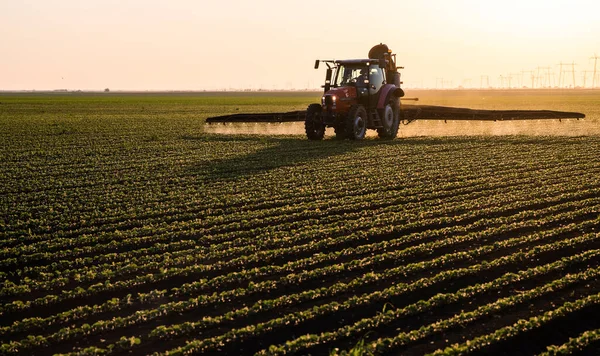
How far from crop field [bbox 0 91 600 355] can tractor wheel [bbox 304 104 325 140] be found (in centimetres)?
590

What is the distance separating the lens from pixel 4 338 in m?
6.34

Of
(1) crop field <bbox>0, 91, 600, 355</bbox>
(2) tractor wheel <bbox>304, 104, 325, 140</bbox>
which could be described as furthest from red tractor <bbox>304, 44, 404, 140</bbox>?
(1) crop field <bbox>0, 91, 600, 355</bbox>

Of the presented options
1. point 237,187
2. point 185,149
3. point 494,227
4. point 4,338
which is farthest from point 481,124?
point 4,338

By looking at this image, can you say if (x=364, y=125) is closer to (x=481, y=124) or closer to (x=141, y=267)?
(x=481, y=124)

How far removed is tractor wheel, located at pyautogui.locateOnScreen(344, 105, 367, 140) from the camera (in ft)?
70.8

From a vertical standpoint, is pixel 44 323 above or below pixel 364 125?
below

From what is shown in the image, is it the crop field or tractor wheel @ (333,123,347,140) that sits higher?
tractor wheel @ (333,123,347,140)

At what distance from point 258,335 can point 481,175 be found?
1011 centimetres

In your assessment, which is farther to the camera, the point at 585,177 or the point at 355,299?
the point at 585,177

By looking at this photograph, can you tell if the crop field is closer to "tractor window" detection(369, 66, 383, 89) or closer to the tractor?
the tractor

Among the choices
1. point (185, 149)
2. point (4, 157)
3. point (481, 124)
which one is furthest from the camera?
point (481, 124)

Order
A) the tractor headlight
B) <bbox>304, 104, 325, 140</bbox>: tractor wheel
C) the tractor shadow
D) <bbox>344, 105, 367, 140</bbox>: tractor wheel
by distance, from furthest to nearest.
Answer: <bbox>304, 104, 325, 140</bbox>: tractor wheel
<bbox>344, 105, 367, 140</bbox>: tractor wheel
the tractor headlight
the tractor shadow

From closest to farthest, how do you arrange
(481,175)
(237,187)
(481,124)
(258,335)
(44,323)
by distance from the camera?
1. (258,335)
2. (44,323)
3. (237,187)
4. (481,175)
5. (481,124)

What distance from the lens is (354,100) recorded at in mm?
22219
